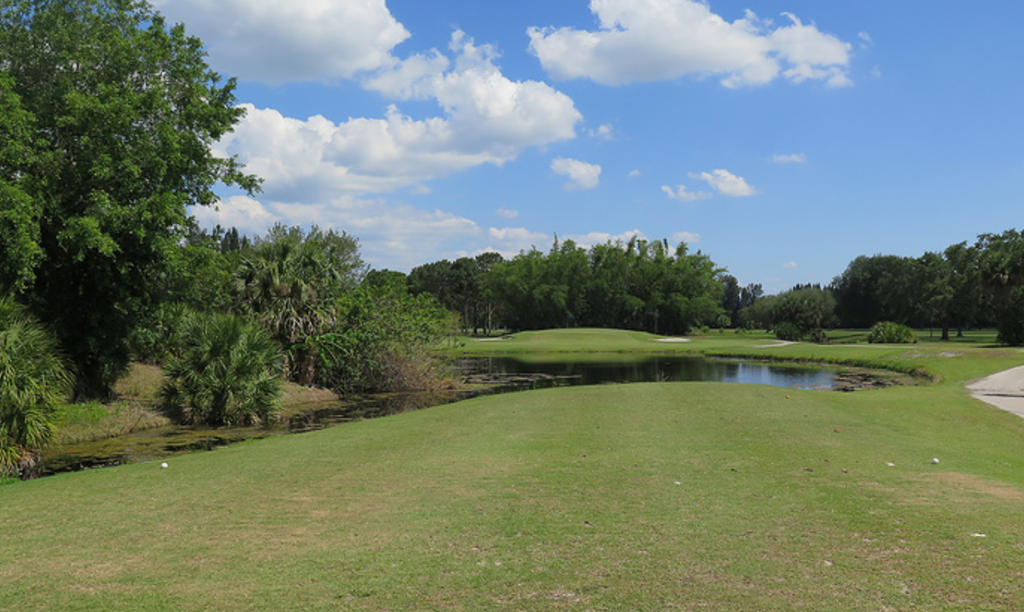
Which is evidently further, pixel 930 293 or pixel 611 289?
pixel 611 289

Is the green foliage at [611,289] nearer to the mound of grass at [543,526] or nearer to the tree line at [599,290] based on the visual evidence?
the tree line at [599,290]

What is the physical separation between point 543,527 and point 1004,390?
22.8 m

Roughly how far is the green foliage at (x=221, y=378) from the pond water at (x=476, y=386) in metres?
0.90

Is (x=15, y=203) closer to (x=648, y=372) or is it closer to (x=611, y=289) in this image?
(x=648, y=372)

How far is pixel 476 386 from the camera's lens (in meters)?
34.0

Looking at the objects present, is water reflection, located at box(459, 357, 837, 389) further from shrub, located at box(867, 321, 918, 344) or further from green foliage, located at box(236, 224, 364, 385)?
shrub, located at box(867, 321, 918, 344)

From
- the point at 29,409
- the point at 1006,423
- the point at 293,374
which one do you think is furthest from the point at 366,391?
the point at 1006,423

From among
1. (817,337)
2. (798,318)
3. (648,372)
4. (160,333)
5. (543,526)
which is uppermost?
(798,318)

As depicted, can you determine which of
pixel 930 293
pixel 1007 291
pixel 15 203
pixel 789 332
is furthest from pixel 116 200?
pixel 930 293

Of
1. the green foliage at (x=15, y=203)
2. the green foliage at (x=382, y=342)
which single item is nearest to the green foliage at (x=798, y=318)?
the green foliage at (x=382, y=342)

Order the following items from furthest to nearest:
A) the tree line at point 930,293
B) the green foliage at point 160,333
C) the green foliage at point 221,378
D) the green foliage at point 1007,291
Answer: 1. the tree line at point 930,293
2. the green foliage at point 1007,291
3. the green foliage at point 160,333
4. the green foliage at point 221,378

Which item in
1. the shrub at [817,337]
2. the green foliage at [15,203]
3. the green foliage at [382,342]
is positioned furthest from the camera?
the shrub at [817,337]

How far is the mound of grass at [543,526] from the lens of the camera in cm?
521

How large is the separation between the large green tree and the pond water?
16.8 ft
